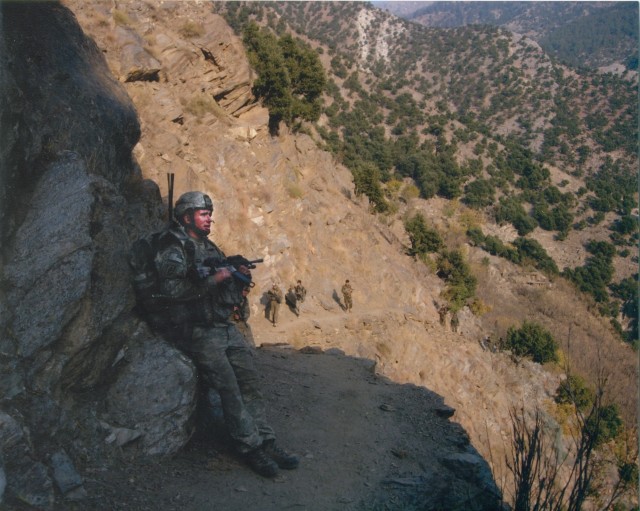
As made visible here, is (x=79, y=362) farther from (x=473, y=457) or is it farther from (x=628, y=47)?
(x=628, y=47)

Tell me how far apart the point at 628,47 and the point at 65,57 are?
119134 mm

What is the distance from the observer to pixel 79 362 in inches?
200

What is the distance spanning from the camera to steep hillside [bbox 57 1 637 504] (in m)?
14.8

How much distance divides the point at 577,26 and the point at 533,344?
126031mm

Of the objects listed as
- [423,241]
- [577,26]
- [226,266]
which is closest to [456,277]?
[423,241]

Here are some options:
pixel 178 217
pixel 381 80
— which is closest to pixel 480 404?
pixel 178 217

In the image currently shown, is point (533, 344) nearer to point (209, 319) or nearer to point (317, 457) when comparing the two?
point (317, 457)

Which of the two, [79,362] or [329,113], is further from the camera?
[329,113]

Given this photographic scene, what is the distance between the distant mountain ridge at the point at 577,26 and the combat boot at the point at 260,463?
313 ft

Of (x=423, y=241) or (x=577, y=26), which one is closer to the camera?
(x=423, y=241)

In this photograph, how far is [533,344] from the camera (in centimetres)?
2330

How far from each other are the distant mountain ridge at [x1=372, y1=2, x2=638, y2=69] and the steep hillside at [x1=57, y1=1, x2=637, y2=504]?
3182 inches

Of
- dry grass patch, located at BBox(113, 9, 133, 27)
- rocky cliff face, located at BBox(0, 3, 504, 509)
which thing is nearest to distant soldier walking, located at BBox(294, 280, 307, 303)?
dry grass patch, located at BBox(113, 9, 133, 27)

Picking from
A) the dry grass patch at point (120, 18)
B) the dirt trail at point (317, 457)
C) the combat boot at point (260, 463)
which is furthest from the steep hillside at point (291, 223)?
the combat boot at point (260, 463)
